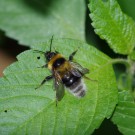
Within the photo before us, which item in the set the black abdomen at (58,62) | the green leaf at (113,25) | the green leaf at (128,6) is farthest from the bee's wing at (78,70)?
the green leaf at (128,6)

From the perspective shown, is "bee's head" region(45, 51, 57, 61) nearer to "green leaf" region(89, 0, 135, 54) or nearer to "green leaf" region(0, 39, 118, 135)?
"green leaf" region(0, 39, 118, 135)

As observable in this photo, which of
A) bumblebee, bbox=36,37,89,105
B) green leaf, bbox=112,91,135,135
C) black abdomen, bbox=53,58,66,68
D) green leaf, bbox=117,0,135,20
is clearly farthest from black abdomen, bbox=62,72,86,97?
green leaf, bbox=117,0,135,20

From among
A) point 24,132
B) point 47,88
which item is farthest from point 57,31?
point 24,132

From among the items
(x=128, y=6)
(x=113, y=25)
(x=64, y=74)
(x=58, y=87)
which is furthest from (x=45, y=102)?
(x=128, y=6)

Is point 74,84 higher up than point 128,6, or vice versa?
point 128,6

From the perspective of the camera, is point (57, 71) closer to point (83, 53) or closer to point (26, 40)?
point (83, 53)

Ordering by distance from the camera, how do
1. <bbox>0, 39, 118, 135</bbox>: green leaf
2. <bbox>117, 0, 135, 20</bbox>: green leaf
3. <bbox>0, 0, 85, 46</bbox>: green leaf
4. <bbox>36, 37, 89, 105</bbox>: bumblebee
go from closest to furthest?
<bbox>0, 39, 118, 135</bbox>: green leaf
<bbox>36, 37, 89, 105</bbox>: bumblebee
<bbox>117, 0, 135, 20</bbox>: green leaf
<bbox>0, 0, 85, 46</bbox>: green leaf

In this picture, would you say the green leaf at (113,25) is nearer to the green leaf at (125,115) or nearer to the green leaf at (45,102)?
the green leaf at (45,102)

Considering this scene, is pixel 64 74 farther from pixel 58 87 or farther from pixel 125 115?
pixel 125 115
